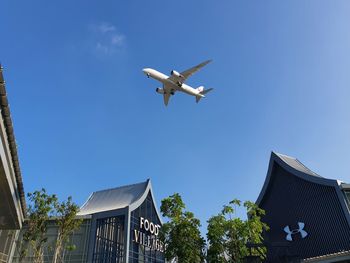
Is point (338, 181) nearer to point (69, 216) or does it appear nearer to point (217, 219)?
point (217, 219)

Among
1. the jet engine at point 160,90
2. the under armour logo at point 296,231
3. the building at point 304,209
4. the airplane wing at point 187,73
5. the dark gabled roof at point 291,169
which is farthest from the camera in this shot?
the jet engine at point 160,90

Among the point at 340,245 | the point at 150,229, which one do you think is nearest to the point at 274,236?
the point at 340,245

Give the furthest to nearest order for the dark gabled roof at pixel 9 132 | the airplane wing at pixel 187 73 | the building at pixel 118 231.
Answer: the building at pixel 118 231, the airplane wing at pixel 187 73, the dark gabled roof at pixel 9 132

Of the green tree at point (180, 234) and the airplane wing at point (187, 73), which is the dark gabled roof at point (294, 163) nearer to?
the airplane wing at point (187, 73)

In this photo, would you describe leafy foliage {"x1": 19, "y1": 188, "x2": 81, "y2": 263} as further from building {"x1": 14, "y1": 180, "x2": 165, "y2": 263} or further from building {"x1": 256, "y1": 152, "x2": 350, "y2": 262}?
building {"x1": 256, "y1": 152, "x2": 350, "y2": 262}

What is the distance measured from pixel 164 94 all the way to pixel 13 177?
81.4 feet

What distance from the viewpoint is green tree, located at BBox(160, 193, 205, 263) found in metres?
22.0

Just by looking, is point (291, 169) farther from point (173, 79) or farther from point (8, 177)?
point (8, 177)

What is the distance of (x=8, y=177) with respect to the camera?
11.2 metres

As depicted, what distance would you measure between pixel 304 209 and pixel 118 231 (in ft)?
69.9

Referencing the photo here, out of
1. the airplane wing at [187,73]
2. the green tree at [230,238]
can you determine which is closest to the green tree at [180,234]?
the green tree at [230,238]

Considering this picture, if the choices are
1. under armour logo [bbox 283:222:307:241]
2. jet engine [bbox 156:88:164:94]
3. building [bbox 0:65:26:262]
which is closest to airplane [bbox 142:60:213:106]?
jet engine [bbox 156:88:164:94]

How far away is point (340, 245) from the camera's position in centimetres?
2959

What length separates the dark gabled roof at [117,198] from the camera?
1619 inches
